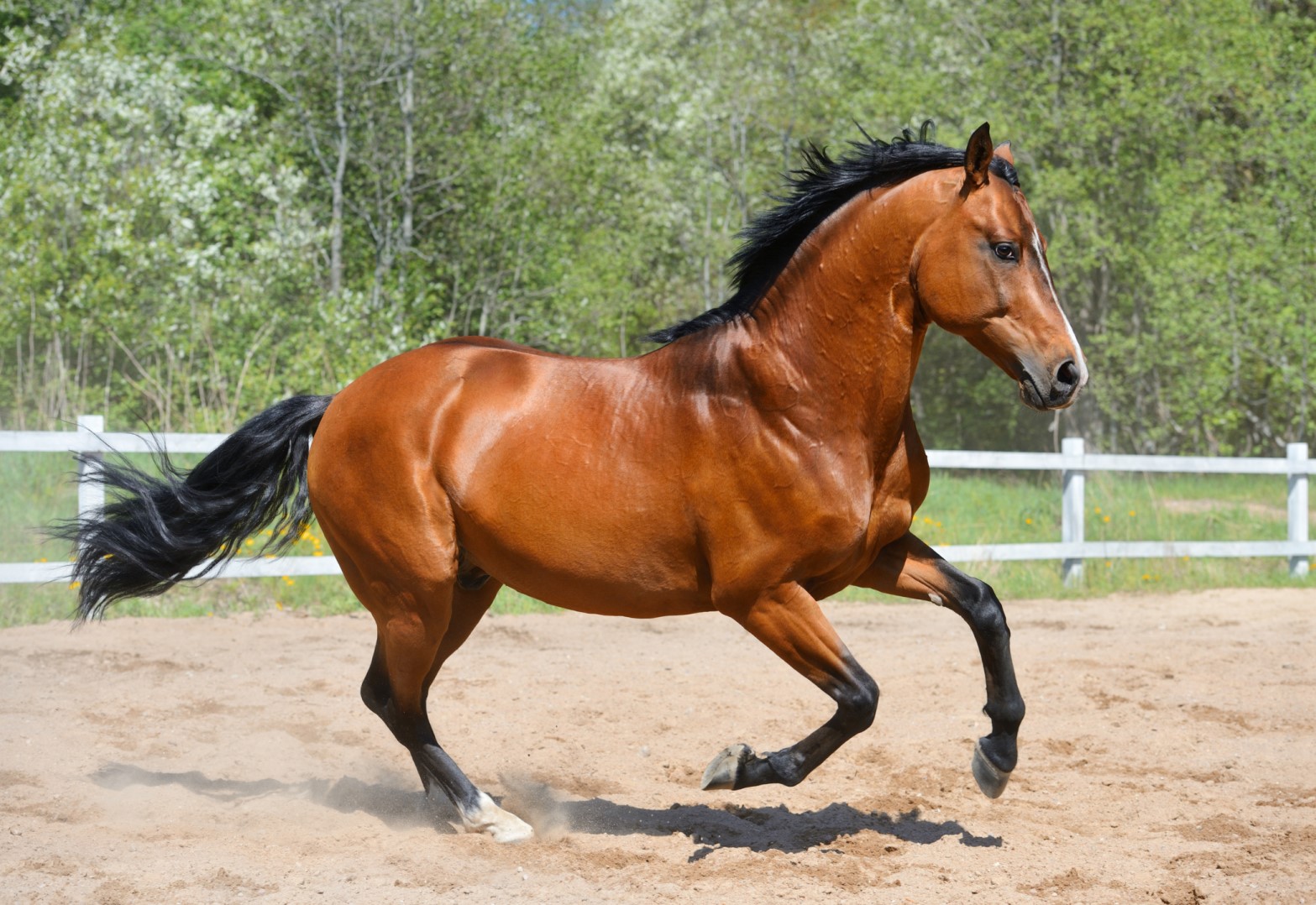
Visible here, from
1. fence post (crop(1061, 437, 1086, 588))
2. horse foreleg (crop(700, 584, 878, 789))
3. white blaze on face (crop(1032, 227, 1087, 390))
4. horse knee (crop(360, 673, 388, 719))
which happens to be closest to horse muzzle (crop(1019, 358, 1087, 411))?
white blaze on face (crop(1032, 227, 1087, 390))

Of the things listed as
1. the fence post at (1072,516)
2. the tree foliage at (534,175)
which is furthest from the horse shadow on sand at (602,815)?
the tree foliage at (534,175)

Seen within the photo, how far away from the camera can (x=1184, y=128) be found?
21984 millimetres

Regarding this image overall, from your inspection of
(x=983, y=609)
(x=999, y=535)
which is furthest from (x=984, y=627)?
(x=999, y=535)

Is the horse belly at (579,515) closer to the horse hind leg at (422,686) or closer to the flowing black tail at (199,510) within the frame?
the horse hind leg at (422,686)

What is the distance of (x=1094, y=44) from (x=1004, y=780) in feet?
69.9

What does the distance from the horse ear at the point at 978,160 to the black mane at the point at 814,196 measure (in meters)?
0.12

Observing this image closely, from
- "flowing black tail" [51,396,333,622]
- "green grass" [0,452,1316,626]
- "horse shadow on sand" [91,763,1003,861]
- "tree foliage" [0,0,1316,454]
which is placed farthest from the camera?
"tree foliage" [0,0,1316,454]

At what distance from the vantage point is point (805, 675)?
3762mm

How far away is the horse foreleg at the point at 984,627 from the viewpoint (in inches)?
155

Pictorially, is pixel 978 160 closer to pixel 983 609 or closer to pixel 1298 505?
Result: pixel 983 609

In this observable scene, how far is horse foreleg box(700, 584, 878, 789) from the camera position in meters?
3.76

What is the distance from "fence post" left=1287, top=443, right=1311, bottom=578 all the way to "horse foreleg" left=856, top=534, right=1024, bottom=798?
9.45 m

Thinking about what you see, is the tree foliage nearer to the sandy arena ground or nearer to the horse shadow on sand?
the sandy arena ground

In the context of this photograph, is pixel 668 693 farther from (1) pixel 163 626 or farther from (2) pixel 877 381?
(1) pixel 163 626
